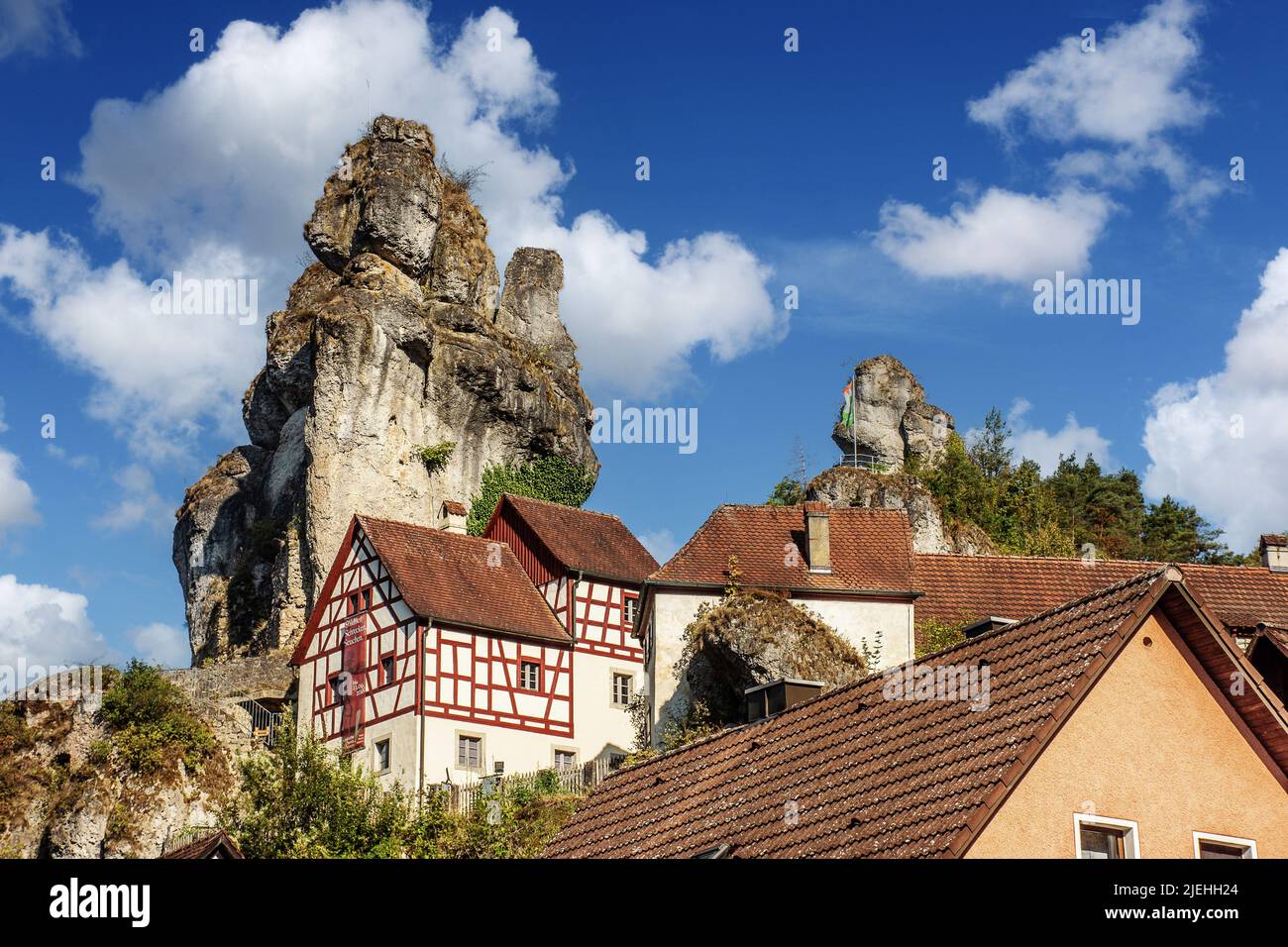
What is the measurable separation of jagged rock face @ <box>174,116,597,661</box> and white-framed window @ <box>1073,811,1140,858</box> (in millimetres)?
38623

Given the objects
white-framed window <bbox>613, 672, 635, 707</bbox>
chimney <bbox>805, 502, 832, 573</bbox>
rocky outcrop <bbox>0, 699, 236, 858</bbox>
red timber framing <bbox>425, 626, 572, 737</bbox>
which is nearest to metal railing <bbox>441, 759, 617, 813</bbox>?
red timber framing <bbox>425, 626, 572, 737</bbox>

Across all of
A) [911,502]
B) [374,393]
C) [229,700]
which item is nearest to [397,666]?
[229,700]

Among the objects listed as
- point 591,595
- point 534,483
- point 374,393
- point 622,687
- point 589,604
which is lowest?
point 622,687

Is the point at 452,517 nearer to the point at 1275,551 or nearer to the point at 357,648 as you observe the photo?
the point at 357,648

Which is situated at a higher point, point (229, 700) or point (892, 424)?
point (892, 424)

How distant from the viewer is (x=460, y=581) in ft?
143

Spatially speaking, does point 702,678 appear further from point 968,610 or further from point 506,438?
point 506,438

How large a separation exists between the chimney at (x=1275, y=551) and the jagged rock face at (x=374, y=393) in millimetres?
23939

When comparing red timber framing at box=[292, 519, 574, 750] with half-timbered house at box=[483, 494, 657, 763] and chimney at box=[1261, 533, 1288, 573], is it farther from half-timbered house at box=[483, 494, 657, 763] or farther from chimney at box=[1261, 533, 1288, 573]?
chimney at box=[1261, 533, 1288, 573]

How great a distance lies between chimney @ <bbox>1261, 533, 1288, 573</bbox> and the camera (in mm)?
36844

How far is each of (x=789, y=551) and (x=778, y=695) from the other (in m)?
16.1

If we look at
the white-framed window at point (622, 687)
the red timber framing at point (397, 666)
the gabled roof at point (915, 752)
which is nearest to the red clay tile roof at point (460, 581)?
the red timber framing at point (397, 666)
